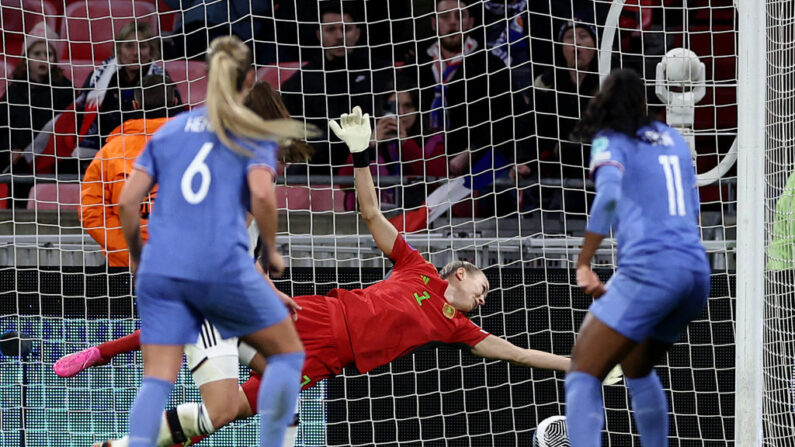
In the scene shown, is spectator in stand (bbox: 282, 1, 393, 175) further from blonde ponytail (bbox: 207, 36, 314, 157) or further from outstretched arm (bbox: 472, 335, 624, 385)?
blonde ponytail (bbox: 207, 36, 314, 157)

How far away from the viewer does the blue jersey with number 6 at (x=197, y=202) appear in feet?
12.9

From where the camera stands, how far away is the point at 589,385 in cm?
425

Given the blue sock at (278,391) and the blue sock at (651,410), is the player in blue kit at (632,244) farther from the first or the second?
the blue sock at (278,391)

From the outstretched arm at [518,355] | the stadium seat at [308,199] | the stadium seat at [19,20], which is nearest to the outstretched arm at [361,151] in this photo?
the outstretched arm at [518,355]

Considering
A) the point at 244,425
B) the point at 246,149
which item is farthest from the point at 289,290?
the point at 246,149

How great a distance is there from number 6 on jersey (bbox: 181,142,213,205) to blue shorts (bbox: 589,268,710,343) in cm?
141

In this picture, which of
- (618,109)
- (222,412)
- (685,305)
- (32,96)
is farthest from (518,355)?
(32,96)

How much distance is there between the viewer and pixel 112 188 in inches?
258

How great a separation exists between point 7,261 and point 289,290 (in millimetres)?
1665

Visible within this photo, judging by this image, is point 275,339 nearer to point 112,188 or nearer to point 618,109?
point 618,109

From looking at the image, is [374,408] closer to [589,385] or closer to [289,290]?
[289,290]

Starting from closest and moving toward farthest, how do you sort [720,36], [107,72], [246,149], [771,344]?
[246,149] < [771,344] < [107,72] < [720,36]

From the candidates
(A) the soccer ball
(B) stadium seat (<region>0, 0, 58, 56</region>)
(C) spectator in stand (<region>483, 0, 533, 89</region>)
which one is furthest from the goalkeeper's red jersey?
(B) stadium seat (<region>0, 0, 58, 56</region>)

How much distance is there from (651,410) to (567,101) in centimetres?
426
